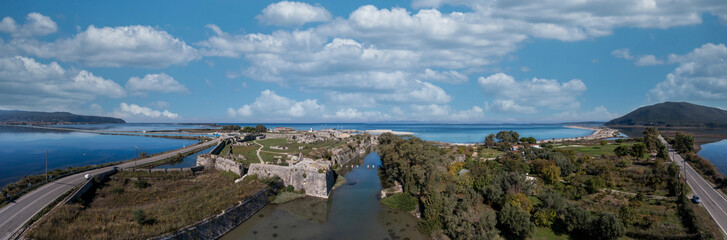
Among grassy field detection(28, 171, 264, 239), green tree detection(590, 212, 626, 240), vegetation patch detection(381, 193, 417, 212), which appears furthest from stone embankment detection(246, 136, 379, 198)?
green tree detection(590, 212, 626, 240)

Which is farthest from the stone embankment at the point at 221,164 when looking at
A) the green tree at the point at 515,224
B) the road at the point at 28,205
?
the green tree at the point at 515,224

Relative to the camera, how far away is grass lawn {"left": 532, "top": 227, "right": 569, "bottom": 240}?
22117mm

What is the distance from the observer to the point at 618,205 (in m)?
26.1

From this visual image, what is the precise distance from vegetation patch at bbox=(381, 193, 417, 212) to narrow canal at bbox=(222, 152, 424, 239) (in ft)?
2.40

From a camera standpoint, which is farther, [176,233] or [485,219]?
[485,219]

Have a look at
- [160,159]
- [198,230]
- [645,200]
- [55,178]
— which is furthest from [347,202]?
[160,159]

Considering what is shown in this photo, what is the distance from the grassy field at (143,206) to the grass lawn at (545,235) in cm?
2592

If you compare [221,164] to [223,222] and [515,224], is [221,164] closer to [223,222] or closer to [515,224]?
[223,222]

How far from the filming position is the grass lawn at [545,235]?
72.6 ft

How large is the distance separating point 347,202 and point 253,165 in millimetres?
13610

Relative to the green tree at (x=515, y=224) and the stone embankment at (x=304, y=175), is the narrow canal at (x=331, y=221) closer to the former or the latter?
the stone embankment at (x=304, y=175)

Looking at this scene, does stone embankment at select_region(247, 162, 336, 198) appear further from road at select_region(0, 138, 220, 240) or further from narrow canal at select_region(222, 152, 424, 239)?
road at select_region(0, 138, 220, 240)

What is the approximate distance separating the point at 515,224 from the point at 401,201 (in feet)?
41.5

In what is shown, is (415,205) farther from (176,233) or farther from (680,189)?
(680,189)
